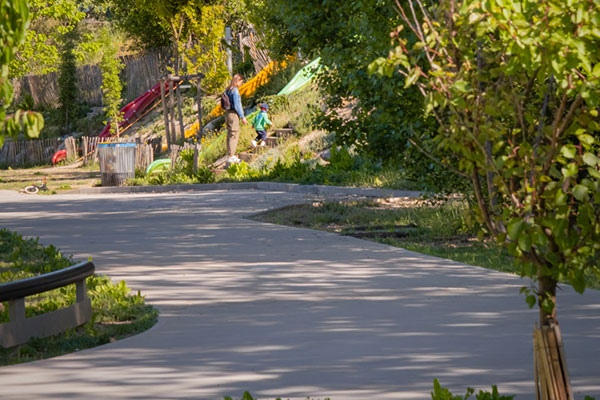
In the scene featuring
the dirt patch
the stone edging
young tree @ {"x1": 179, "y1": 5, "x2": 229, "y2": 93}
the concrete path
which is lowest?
the concrete path

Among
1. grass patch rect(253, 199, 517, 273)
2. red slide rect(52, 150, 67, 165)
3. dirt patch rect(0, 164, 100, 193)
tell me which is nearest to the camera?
grass patch rect(253, 199, 517, 273)

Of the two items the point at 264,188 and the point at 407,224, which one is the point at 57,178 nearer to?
the point at 264,188

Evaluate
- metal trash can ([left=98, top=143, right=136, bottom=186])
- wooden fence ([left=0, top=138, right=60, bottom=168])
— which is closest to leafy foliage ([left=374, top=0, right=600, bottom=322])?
metal trash can ([left=98, top=143, right=136, bottom=186])

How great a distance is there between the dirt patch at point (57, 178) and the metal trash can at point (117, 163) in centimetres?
72

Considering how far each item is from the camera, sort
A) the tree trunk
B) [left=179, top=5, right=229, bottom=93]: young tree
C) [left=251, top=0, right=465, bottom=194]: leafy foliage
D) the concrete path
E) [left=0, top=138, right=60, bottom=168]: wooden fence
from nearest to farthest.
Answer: the tree trunk
the concrete path
[left=251, top=0, right=465, bottom=194]: leafy foliage
[left=179, top=5, right=229, bottom=93]: young tree
[left=0, top=138, right=60, bottom=168]: wooden fence

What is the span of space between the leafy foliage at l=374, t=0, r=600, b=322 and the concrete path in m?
1.28

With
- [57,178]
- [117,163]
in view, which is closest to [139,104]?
[57,178]

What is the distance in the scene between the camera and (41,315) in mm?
6953

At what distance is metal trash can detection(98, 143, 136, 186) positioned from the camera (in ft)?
78.9

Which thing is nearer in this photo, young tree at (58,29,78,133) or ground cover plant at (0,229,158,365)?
ground cover plant at (0,229,158,365)

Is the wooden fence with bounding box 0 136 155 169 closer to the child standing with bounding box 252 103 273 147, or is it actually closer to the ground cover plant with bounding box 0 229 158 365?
the child standing with bounding box 252 103 273 147

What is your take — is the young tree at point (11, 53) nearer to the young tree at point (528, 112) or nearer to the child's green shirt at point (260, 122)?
the young tree at point (528, 112)

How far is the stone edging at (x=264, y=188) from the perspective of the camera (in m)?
18.5

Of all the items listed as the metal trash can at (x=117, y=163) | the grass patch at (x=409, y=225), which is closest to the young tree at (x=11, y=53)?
the grass patch at (x=409, y=225)
